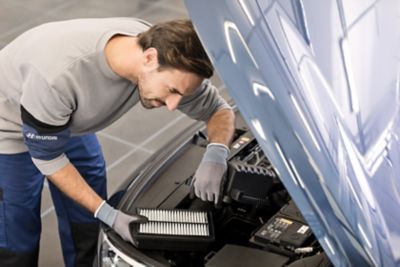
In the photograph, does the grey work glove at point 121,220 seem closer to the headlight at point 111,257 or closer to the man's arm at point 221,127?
the headlight at point 111,257

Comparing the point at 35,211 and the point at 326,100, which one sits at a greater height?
the point at 326,100

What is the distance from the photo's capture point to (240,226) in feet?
8.18

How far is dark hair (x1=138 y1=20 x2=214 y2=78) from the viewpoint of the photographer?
91.6 inches

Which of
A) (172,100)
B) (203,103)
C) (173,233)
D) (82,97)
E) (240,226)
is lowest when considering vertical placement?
(240,226)

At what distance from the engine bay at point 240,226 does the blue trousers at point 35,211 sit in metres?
0.58

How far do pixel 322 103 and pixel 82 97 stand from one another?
111 centimetres

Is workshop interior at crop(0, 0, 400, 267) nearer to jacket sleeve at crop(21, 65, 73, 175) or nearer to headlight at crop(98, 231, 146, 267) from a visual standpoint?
headlight at crop(98, 231, 146, 267)

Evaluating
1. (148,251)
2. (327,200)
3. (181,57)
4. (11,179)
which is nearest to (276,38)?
(327,200)

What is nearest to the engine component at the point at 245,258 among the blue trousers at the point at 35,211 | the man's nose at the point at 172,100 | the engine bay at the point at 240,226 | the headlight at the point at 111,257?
the engine bay at the point at 240,226

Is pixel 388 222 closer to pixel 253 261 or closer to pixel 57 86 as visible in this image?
pixel 253 261

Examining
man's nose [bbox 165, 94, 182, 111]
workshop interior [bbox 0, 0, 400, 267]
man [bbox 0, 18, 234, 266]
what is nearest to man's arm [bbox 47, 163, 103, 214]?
man [bbox 0, 18, 234, 266]

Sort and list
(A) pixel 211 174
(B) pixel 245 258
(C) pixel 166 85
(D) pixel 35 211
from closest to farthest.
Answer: (B) pixel 245 258 → (C) pixel 166 85 → (A) pixel 211 174 → (D) pixel 35 211

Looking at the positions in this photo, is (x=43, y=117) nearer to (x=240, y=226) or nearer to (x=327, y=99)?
(x=240, y=226)

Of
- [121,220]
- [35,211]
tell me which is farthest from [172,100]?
[35,211]
